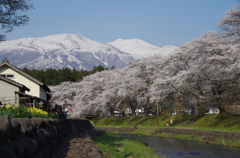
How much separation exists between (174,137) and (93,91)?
120 feet

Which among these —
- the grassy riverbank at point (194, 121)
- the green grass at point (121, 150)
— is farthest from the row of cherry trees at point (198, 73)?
the green grass at point (121, 150)

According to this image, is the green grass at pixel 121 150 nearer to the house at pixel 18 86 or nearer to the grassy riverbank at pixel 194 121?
the grassy riverbank at pixel 194 121

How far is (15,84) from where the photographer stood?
125ft

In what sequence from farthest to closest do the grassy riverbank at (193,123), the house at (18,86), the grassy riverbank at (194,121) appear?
the grassy riverbank at (194,121)
the house at (18,86)
the grassy riverbank at (193,123)

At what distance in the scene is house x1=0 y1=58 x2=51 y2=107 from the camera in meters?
38.2

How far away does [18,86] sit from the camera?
3828 cm

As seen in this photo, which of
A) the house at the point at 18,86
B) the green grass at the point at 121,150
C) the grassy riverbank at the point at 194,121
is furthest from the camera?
the grassy riverbank at the point at 194,121

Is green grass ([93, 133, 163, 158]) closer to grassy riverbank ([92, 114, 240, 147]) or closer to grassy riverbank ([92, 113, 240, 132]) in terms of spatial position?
grassy riverbank ([92, 114, 240, 147])

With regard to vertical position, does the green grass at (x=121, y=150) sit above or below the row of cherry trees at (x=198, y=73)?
below

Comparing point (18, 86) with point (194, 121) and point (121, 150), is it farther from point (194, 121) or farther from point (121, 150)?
point (194, 121)

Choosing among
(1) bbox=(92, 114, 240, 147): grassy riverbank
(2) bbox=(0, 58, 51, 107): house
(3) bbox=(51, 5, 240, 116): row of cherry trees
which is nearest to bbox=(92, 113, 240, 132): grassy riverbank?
(1) bbox=(92, 114, 240, 147): grassy riverbank

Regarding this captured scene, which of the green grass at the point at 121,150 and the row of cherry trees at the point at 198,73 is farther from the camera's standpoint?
the row of cherry trees at the point at 198,73

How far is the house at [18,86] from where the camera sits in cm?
3822

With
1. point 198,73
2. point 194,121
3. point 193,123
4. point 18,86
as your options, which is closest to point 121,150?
point 18,86
